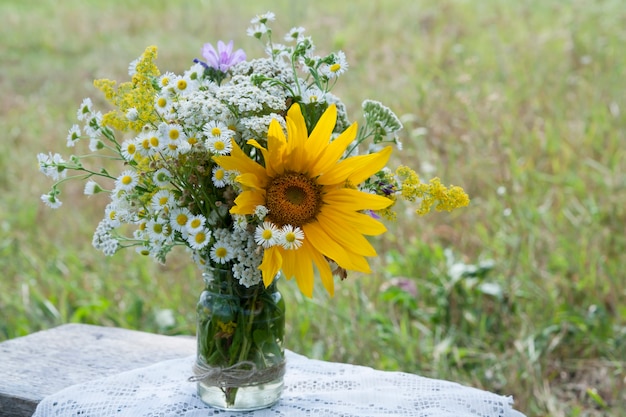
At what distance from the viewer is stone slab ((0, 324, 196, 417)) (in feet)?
6.24

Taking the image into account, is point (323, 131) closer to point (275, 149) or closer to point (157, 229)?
point (275, 149)

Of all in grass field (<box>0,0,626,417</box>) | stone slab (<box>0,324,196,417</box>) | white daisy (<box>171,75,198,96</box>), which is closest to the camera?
white daisy (<box>171,75,198,96</box>)

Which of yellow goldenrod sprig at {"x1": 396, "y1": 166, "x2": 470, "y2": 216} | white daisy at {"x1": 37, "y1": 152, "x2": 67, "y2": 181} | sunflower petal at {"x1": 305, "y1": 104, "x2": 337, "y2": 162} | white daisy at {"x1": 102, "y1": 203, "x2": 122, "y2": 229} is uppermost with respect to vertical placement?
sunflower petal at {"x1": 305, "y1": 104, "x2": 337, "y2": 162}

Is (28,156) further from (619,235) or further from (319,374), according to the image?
(319,374)

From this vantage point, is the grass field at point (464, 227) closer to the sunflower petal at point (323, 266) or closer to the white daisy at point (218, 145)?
the sunflower petal at point (323, 266)

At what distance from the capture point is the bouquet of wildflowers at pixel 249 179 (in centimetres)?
150

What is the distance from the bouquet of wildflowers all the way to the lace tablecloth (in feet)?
1.00

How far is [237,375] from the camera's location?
64.8 inches

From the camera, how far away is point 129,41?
22.5 feet

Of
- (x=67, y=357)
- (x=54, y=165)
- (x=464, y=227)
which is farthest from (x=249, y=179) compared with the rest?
(x=464, y=227)

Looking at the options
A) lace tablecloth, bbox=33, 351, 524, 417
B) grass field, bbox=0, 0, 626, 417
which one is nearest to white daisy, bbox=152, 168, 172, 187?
lace tablecloth, bbox=33, 351, 524, 417

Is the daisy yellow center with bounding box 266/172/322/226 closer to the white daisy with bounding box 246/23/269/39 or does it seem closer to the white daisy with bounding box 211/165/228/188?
the white daisy with bounding box 211/165/228/188

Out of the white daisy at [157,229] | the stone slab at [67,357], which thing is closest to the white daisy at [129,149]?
the white daisy at [157,229]

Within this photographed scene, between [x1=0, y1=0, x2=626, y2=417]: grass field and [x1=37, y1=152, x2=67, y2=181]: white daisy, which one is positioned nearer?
[x1=37, y1=152, x2=67, y2=181]: white daisy
